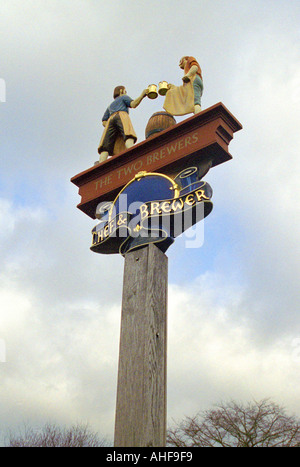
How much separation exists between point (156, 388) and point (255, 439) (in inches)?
520

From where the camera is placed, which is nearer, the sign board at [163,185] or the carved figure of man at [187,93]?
the sign board at [163,185]

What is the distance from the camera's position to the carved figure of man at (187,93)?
255 inches

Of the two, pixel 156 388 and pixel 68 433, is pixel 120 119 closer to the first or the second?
pixel 156 388

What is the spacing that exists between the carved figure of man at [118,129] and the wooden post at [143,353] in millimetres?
2226

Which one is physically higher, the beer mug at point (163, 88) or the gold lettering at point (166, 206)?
the beer mug at point (163, 88)

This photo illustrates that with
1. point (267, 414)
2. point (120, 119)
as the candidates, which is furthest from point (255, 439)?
point (120, 119)

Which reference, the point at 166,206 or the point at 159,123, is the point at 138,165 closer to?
the point at 159,123

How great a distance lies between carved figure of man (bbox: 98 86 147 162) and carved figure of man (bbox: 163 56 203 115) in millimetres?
623

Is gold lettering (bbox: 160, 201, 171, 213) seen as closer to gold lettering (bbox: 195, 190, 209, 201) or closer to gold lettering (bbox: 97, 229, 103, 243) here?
gold lettering (bbox: 195, 190, 209, 201)

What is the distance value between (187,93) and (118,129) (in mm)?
1239

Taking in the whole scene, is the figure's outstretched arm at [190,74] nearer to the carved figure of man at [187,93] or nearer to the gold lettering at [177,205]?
the carved figure of man at [187,93]

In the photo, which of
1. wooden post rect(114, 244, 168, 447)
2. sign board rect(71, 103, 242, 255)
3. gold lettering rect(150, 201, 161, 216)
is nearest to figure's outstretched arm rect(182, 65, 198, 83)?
sign board rect(71, 103, 242, 255)

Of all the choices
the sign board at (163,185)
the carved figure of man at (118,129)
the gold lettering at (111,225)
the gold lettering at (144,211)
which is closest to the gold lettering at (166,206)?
the sign board at (163,185)
